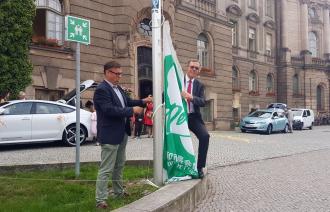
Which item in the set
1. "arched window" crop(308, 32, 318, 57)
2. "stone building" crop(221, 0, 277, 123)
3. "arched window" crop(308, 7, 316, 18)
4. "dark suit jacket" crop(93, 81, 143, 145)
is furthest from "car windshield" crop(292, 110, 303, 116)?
"dark suit jacket" crop(93, 81, 143, 145)

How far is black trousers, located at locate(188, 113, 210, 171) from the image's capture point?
7590 millimetres

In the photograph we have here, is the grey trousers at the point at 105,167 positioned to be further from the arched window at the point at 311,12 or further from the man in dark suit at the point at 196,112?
the arched window at the point at 311,12

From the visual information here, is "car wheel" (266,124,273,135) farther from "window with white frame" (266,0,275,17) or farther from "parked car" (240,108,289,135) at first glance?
"window with white frame" (266,0,275,17)

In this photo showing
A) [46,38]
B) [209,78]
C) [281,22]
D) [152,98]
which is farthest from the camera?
[281,22]

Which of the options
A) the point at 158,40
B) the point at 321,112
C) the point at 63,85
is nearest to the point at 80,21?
the point at 158,40

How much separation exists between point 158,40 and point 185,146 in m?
1.77

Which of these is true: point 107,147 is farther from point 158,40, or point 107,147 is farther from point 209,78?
point 209,78

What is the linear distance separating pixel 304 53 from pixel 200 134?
48003mm

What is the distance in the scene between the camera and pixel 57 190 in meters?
6.82

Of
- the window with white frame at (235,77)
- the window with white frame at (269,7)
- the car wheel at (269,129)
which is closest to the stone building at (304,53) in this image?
the window with white frame at (269,7)

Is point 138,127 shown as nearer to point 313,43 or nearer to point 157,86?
point 157,86

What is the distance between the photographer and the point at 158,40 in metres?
7.34

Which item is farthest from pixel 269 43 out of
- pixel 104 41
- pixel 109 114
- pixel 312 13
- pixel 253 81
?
pixel 109 114

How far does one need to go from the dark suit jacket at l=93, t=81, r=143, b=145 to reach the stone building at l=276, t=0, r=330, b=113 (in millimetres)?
45625
